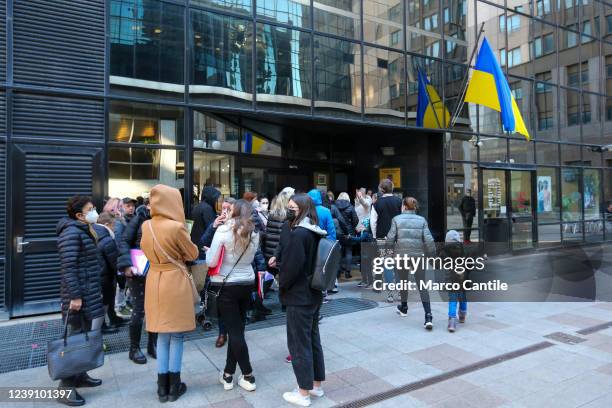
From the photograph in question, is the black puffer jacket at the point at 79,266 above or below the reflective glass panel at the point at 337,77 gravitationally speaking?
below

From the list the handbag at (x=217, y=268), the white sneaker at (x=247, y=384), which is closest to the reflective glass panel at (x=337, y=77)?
the handbag at (x=217, y=268)

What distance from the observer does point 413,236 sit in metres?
6.09

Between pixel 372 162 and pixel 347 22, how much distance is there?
397cm

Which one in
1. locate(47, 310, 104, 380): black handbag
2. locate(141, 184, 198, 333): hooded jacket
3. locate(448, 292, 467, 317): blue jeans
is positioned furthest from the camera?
locate(448, 292, 467, 317): blue jeans

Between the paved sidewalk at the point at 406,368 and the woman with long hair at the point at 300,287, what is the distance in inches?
13.1

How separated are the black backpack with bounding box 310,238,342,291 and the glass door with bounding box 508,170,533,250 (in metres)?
10.6

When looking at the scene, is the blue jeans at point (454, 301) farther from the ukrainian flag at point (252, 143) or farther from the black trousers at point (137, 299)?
the ukrainian flag at point (252, 143)

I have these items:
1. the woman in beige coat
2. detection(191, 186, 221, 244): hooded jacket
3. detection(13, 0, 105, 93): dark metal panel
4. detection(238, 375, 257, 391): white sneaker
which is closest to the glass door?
detection(191, 186, 221, 244): hooded jacket

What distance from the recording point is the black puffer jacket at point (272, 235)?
5973mm

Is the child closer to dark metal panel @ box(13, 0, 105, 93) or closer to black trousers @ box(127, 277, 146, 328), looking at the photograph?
black trousers @ box(127, 277, 146, 328)

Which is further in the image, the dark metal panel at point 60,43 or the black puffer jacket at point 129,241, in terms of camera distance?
the dark metal panel at point 60,43

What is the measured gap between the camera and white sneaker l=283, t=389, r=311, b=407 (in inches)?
147

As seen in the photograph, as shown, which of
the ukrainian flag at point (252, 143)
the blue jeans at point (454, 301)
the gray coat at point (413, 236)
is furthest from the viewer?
the ukrainian flag at point (252, 143)

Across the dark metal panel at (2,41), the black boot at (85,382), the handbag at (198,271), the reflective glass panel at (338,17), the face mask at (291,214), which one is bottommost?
the black boot at (85,382)
